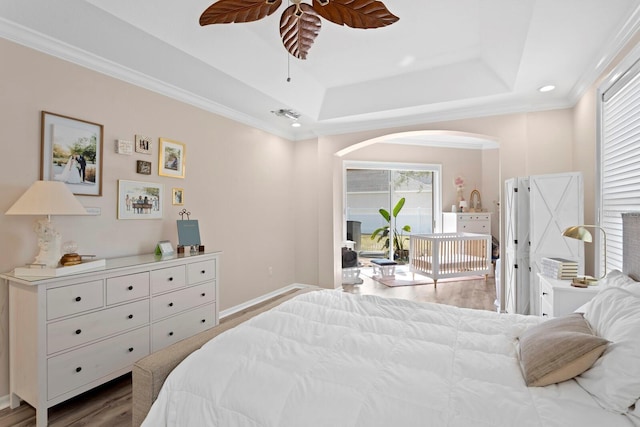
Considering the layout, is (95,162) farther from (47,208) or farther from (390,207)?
(390,207)

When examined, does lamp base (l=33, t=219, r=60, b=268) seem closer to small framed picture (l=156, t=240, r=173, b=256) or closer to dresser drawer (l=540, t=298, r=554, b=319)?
small framed picture (l=156, t=240, r=173, b=256)

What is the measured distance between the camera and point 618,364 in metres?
1.04

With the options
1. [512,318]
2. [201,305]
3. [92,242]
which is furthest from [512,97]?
[92,242]

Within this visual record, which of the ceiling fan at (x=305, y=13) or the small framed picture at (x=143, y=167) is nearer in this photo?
the ceiling fan at (x=305, y=13)

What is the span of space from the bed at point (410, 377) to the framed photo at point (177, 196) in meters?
1.97

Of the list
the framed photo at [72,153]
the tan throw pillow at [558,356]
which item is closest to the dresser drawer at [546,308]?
the tan throw pillow at [558,356]

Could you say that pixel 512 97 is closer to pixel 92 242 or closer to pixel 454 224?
pixel 454 224

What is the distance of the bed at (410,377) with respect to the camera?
1005 mm

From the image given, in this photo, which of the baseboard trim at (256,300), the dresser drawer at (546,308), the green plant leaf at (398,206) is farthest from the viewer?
the green plant leaf at (398,206)

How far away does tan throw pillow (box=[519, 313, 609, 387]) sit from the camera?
1.12 meters

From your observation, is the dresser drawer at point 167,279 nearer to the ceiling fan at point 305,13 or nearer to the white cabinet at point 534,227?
the ceiling fan at point 305,13

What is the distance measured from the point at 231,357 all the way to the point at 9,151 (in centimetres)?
209

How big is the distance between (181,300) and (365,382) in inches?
80.7

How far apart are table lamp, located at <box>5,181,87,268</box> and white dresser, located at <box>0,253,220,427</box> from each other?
0.65 ft
